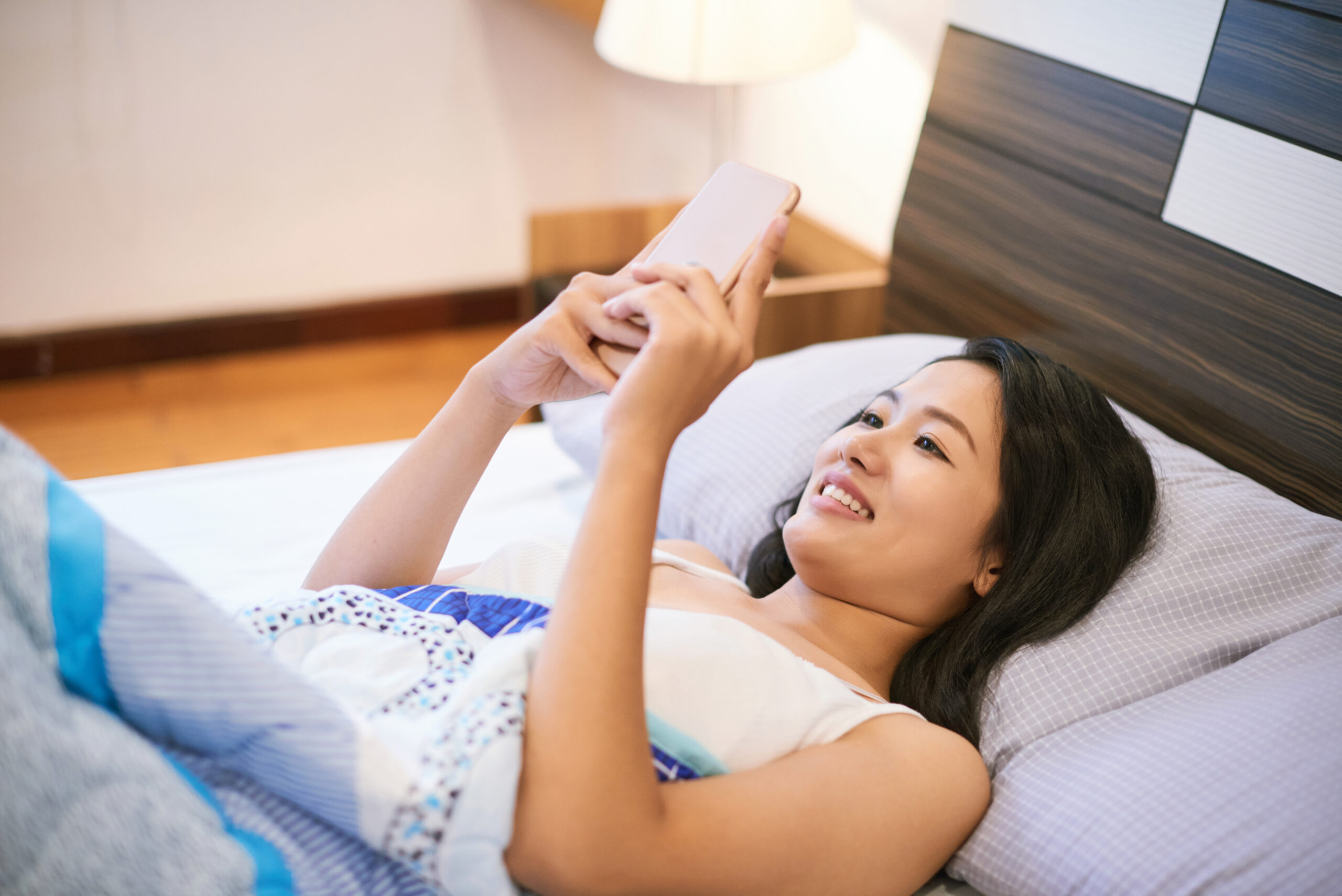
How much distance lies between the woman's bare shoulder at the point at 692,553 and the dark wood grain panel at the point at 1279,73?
31.5 inches

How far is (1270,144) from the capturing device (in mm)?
1188

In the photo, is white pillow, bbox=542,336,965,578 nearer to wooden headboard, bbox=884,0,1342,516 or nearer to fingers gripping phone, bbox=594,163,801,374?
wooden headboard, bbox=884,0,1342,516

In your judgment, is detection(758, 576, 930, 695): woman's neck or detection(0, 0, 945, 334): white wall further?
detection(0, 0, 945, 334): white wall

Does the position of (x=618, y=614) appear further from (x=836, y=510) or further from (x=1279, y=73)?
(x=1279, y=73)

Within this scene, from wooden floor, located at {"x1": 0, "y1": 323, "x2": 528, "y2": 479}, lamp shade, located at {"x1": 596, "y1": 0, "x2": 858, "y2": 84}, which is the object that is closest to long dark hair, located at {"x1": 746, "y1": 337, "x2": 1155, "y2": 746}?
lamp shade, located at {"x1": 596, "y1": 0, "x2": 858, "y2": 84}

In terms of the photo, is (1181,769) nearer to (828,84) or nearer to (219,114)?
(828,84)

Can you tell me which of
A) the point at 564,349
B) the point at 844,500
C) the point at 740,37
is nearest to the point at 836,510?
the point at 844,500

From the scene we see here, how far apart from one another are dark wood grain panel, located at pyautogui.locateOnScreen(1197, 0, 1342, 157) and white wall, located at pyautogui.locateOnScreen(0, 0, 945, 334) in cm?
109

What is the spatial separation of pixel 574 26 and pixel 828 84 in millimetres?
1207

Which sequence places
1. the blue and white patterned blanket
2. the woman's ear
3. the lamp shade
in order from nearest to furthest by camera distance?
1. the blue and white patterned blanket
2. the woman's ear
3. the lamp shade

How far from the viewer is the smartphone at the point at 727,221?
857 mm

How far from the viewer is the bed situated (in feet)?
2.88

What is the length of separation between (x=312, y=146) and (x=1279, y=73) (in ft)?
8.35

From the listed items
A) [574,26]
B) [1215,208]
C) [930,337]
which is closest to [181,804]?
[930,337]
